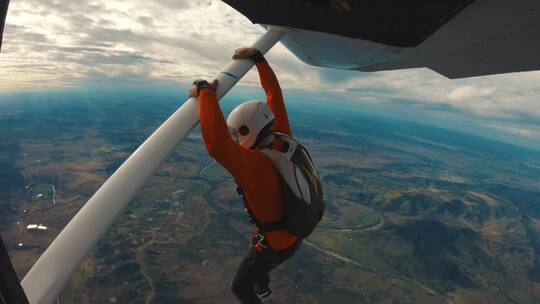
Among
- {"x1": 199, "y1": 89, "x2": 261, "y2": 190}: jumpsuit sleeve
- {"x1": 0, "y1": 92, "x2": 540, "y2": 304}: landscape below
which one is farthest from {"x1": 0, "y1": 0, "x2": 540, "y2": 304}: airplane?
{"x1": 0, "y1": 92, "x2": 540, "y2": 304}: landscape below

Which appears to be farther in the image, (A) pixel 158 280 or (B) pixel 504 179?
(B) pixel 504 179

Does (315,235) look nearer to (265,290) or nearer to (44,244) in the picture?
(44,244)

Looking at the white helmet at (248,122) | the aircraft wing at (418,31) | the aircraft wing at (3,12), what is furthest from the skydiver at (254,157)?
the aircraft wing at (3,12)

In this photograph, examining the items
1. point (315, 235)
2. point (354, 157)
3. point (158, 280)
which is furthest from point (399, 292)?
point (354, 157)

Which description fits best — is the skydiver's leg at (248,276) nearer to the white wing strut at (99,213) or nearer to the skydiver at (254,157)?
the skydiver at (254,157)

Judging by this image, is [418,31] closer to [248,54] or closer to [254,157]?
[248,54]

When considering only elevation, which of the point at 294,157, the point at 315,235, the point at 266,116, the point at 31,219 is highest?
the point at 266,116

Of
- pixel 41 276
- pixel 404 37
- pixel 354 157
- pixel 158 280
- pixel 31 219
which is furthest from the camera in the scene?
pixel 354 157
